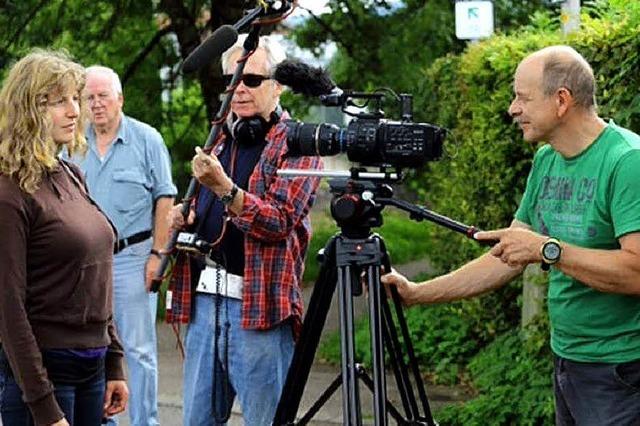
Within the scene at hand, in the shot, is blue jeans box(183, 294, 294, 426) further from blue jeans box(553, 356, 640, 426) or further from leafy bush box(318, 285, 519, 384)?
leafy bush box(318, 285, 519, 384)

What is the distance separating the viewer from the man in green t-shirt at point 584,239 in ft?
11.7

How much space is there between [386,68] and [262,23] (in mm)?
7320

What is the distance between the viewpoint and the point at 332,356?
8.93 m

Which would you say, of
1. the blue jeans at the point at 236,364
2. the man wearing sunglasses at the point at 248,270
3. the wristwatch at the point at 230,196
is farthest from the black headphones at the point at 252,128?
the blue jeans at the point at 236,364

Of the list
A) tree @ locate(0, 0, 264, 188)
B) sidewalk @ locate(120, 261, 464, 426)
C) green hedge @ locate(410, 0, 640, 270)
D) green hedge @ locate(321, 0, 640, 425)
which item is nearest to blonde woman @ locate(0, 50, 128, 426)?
green hedge @ locate(410, 0, 640, 270)

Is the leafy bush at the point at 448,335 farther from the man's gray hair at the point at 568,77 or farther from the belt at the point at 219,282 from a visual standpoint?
the man's gray hair at the point at 568,77

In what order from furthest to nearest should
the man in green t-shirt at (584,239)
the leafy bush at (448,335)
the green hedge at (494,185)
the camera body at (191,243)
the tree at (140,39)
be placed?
the tree at (140,39) → the leafy bush at (448,335) → the green hedge at (494,185) → the camera body at (191,243) → the man in green t-shirt at (584,239)

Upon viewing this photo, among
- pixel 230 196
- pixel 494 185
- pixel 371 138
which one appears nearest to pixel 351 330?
pixel 371 138

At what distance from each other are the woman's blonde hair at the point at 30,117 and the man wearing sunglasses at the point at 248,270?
0.76 m

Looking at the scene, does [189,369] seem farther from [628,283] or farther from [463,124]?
[463,124]

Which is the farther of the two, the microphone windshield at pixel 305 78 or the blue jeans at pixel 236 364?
the blue jeans at pixel 236 364

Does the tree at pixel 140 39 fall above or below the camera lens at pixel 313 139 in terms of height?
above

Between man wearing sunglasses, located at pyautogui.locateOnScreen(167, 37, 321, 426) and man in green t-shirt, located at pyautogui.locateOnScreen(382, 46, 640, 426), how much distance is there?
1065 millimetres

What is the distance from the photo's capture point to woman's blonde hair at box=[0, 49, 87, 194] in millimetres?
3736
